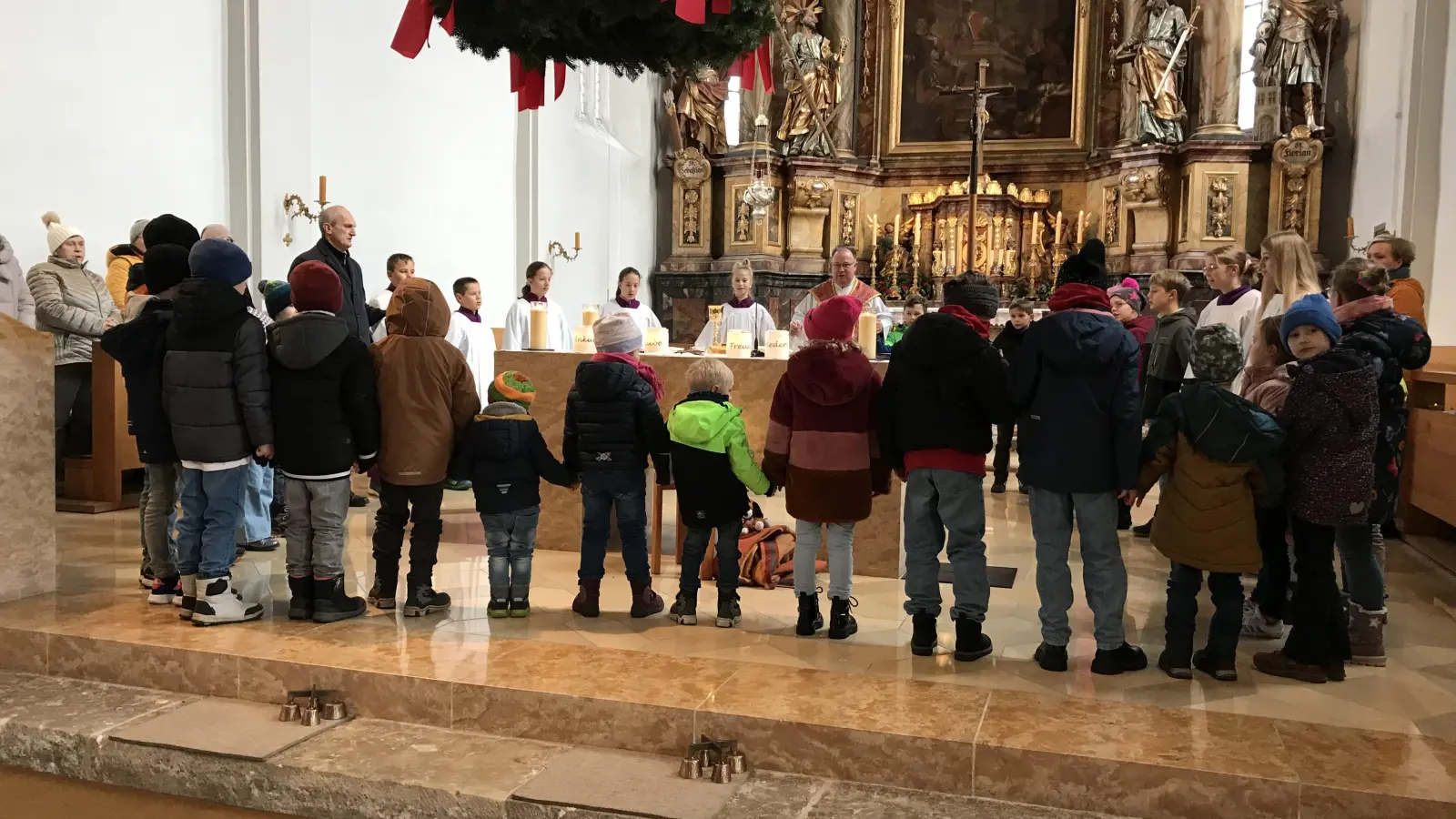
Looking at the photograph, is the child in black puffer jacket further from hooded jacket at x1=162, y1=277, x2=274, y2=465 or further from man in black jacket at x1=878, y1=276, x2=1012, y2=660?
man in black jacket at x1=878, y1=276, x2=1012, y2=660

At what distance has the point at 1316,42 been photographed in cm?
1208

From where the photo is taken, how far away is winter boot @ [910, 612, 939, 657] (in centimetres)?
415

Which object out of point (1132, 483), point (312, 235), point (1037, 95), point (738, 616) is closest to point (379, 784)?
point (738, 616)

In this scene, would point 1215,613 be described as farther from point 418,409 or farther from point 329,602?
point 329,602

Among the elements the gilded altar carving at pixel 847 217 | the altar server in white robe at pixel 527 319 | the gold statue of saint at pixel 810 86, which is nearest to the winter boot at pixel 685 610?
the altar server in white robe at pixel 527 319

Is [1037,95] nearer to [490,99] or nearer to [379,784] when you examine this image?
[490,99]

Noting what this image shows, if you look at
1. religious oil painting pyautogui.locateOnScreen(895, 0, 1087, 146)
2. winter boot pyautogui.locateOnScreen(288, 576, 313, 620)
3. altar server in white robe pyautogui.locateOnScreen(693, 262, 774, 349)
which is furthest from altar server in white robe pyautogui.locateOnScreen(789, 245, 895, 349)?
religious oil painting pyautogui.locateOnScreen(895, 0, 1087, 146)

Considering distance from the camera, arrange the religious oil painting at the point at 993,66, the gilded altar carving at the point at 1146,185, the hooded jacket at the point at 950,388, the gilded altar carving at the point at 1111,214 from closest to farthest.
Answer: the hooded jacket at the point at 950,388 → the gilded altar carving at the point at 1146,185 → the gilded altar carving at the point at 1111,214 → the religious oil painting at the point at 993,66

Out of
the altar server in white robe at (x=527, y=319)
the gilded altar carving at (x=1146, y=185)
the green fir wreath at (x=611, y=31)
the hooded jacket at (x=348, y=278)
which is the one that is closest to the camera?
the green fir wreath at (x=611, y=31)

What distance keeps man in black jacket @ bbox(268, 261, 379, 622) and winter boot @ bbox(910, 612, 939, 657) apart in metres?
2.18

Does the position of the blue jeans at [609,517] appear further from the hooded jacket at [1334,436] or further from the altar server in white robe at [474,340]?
the altar server in white robe at [474,340]

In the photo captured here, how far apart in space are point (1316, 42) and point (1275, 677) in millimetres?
10408

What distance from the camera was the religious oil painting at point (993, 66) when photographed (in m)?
13.3

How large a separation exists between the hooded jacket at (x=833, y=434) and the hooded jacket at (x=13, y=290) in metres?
4.28
